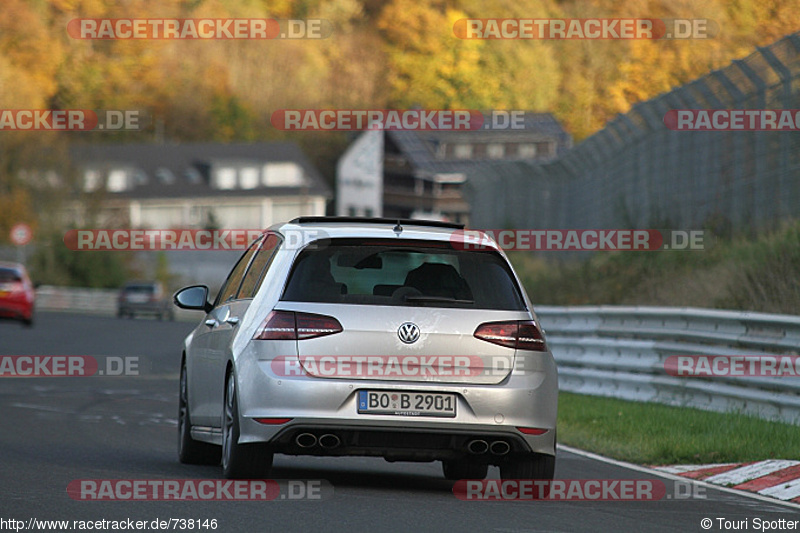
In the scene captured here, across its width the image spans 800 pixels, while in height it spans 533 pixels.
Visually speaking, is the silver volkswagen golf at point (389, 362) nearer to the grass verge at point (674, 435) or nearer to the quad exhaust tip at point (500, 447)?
the quad exhaust tip at point (500, 447)

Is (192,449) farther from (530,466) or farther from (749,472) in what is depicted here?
(749,472)

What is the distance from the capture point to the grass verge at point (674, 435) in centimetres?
1300

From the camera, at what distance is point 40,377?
23.1 meters

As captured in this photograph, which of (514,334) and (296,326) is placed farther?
(514,334)

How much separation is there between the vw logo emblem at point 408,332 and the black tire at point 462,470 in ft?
6.33

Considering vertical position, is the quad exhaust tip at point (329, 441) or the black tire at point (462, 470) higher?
the quad exhaust tip at point (329, 441)

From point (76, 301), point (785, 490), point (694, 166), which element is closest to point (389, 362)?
point (785, 490)

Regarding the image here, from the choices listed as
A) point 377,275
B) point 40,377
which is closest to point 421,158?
point 40,377

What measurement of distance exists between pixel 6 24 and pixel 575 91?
40.6m

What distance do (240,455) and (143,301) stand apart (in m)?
52.8

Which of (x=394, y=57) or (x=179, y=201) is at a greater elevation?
(x=394, y=57)

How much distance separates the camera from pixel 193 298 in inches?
456

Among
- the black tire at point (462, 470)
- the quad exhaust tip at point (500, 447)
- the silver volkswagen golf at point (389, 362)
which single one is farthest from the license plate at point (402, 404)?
the black tire at point (462, 470)

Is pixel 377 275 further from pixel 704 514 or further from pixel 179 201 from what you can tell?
pixel 179 201
